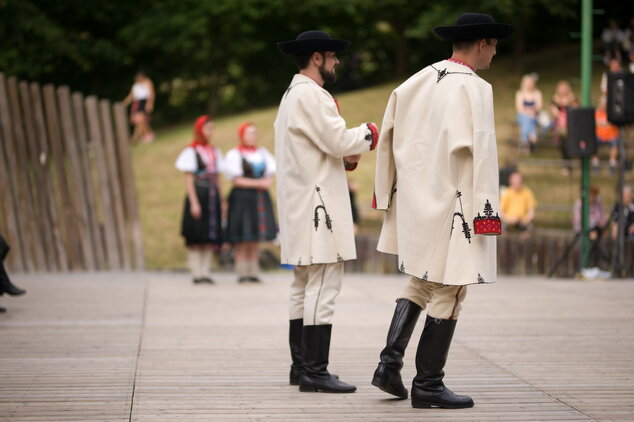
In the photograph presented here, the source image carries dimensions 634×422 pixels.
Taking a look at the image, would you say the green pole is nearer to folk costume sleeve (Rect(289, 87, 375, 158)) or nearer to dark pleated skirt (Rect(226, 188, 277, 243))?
Result: dark pleated skirt (Rect(226, 188, 277, 243))

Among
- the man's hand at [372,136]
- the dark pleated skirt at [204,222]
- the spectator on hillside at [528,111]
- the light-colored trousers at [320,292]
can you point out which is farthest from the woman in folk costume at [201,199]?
the spectator on hillside at [528,111]

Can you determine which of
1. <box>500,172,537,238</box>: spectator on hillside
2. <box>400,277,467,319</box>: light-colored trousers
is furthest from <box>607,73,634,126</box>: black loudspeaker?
<box>400,277,467,319</box>: light-colored trousers

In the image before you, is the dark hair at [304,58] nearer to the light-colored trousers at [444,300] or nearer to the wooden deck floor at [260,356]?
the light-colored trousers at [444,300]

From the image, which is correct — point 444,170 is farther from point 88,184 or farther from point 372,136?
point 88,184

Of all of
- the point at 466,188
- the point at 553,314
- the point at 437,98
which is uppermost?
the point at 437,98

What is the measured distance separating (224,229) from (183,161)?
1.16 metres

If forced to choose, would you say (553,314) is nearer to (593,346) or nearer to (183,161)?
(593,346)

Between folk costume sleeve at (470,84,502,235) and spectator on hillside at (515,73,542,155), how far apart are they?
1404 centimetres

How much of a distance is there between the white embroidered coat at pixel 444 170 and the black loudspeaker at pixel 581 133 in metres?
Answer: 8.13

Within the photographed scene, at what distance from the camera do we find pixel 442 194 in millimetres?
5191

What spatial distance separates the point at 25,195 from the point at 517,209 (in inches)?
274

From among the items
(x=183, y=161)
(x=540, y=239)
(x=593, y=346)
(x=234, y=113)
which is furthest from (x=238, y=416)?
(x=234, y=113)

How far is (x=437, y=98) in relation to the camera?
520cm

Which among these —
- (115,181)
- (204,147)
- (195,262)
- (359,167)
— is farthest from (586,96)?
(359,167)
